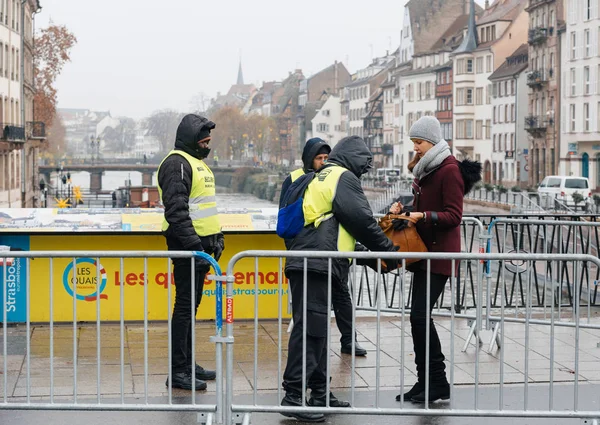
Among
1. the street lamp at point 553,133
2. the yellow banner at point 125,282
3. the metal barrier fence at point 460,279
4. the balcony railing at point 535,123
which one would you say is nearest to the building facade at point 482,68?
the balcony railing at point 535,123

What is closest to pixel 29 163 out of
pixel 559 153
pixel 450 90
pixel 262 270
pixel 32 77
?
pixel 32 77

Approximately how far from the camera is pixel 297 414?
6.95 metres

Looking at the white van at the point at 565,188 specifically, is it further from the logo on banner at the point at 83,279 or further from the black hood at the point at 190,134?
the black hood at the point at 190,134

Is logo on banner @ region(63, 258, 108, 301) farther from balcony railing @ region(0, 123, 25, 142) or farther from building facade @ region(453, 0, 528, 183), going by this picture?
building facade @ region(453, 0, 528, 183)

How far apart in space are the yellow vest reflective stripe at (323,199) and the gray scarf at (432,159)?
64 cm

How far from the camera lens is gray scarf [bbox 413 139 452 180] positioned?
24.8ft

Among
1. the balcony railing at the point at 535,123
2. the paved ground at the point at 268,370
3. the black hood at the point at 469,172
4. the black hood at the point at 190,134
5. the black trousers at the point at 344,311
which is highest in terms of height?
the balcony railing at the point at 535,123

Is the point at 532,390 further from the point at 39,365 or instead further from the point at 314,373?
the point at 39,365

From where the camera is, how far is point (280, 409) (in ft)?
21.9

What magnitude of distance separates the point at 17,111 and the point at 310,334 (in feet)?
214

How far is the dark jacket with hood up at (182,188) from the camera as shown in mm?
7852

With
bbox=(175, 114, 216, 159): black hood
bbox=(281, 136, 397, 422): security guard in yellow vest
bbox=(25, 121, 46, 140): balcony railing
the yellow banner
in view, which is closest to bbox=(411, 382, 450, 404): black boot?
bbox=(281, 136, 397, 422): security guard in yellow vest

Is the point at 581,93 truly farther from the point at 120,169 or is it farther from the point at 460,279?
the point at 120,169

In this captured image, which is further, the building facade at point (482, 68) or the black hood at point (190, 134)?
the building facade at point (482, 68)
